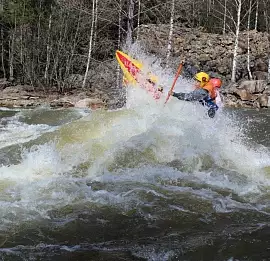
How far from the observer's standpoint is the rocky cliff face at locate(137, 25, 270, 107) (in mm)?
22453

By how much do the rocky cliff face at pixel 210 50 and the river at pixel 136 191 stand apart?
12.3m

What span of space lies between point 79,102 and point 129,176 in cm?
1068

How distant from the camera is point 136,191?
632 cm

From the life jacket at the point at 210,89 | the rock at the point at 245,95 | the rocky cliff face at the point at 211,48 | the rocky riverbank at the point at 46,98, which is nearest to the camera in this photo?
the life jacket at the point at 210,89

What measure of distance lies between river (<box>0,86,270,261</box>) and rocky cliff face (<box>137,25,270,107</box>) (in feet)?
40.4

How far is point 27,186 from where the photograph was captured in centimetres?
637

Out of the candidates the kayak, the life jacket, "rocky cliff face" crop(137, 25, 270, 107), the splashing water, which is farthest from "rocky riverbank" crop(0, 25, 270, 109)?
the life jacket

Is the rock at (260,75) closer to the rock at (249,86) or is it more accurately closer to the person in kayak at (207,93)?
the rock at (249,86)

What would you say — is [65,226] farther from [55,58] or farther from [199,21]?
[199,21]

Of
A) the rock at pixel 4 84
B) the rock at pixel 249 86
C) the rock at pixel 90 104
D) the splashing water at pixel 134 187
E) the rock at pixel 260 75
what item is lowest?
the rock at pixel 90 104

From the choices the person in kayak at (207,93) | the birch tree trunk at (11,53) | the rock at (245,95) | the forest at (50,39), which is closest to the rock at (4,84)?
the forest at (50,39)

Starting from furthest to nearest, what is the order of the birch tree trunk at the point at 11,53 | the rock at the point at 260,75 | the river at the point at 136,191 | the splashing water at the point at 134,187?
the birch tree trunk at the point at 11,53 → the rock at the point at 260,75 → the splashing water at the point at 134,187 → the river at the point at 136,191

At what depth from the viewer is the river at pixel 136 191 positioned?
466 centimetres

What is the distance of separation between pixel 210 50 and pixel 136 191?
1891 centimetres
